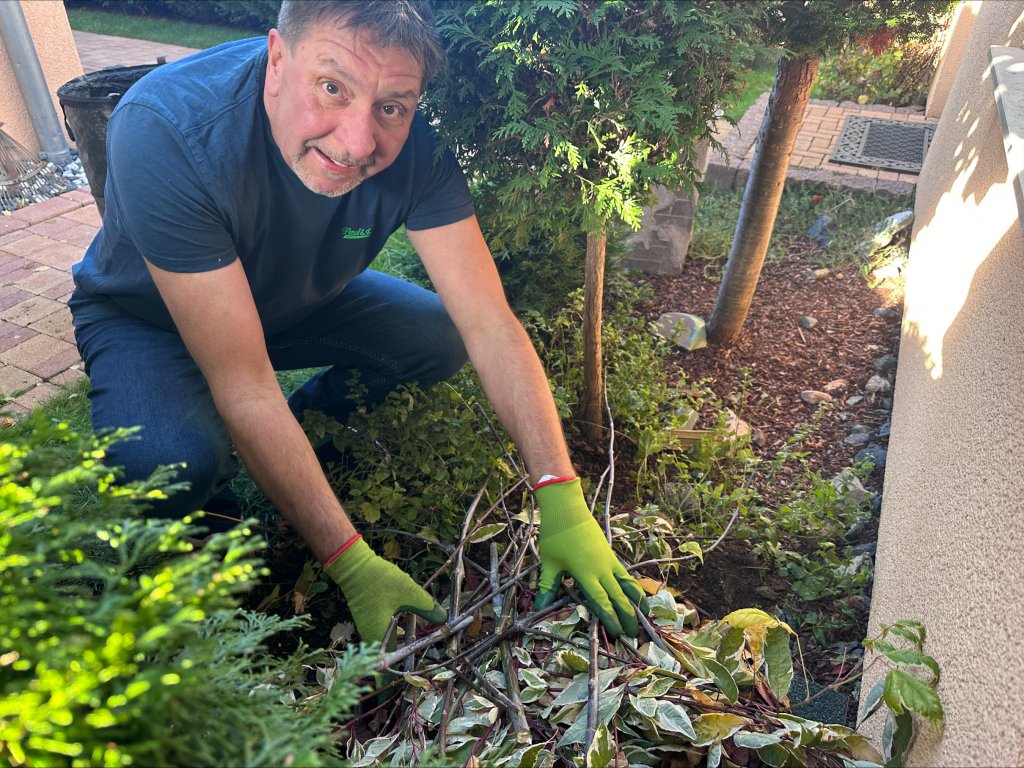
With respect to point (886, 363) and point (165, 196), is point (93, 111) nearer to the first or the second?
point (165, 196)

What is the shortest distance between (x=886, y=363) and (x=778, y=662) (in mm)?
2777

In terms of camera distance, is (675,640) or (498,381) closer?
(675,640)

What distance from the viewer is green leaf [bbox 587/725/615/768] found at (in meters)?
1.49

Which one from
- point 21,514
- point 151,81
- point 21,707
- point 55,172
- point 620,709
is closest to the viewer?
point 21,707

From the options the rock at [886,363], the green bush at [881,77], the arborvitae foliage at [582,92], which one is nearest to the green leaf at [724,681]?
the arborvitae foliage at [582,92]

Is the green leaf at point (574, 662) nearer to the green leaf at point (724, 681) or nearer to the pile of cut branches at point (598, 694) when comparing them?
the pile of cut branches at point (598, 694)

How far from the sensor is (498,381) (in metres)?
2.47

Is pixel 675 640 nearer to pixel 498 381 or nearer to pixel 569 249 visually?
pixel 498 381

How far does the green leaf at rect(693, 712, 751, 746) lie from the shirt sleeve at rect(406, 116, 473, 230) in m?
1.66

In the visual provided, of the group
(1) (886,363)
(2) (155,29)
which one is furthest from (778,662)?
(2) (155,29)

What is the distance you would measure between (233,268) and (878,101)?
7.81 meters

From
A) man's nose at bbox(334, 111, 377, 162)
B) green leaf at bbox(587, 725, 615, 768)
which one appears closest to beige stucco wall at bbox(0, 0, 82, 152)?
man's nose at bbox(334, 111, 377, 162)

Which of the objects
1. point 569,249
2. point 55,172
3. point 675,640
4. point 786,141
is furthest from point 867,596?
point 55,172

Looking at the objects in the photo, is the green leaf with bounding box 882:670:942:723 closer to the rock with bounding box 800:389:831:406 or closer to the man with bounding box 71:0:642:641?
the man with bounding box 71:0:642:641
